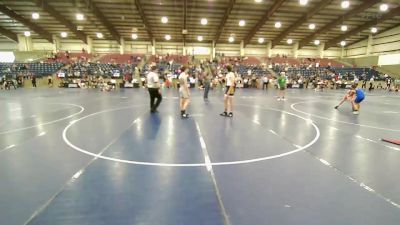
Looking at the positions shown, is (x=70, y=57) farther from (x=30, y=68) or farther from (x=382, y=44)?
(x=382, y=44)

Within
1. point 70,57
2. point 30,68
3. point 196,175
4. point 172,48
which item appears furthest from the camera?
point 172,48

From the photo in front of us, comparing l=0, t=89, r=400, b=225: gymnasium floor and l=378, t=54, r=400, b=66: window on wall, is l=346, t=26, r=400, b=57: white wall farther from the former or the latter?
l=0, t=89, r=400, b=225: gymnasium floor

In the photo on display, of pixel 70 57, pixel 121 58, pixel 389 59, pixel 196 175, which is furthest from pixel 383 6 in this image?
pixel 70 57

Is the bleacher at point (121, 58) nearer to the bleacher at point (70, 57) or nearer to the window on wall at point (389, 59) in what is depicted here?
the bleacher at point (70, 57)

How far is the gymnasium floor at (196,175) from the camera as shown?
307cm

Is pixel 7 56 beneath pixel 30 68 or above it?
above

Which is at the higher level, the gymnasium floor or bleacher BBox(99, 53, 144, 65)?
bleacher BBox(99, 53, 144, 65)

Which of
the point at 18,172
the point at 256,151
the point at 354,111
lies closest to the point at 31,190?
the point at 18,172

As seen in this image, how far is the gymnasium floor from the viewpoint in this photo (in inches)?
121

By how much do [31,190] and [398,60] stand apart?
44.3 metres

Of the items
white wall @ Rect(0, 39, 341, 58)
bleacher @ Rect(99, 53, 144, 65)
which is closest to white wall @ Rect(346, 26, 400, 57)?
white wall @ Rect(0, 39, 341, 58)

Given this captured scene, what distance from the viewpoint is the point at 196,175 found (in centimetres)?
421

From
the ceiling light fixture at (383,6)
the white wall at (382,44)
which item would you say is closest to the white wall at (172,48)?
the white wall at (382,44)

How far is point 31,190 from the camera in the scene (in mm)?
3619
